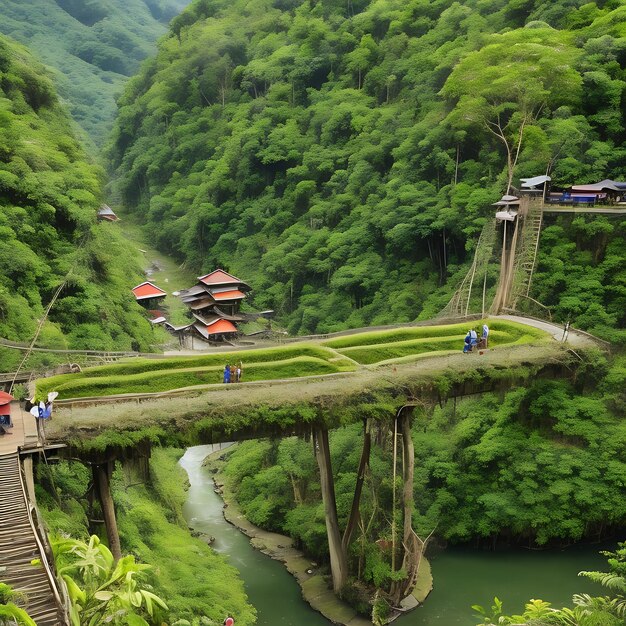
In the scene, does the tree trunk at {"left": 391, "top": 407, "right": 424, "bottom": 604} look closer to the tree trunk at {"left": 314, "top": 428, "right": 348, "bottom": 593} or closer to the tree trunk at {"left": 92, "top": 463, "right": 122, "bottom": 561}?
the tree trunk at {"left": 314, "top": 428, "right": 348, "bottom": 593}

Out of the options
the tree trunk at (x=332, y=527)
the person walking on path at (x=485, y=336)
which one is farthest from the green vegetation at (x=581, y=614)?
the person walking on path at (x=485, y=336)

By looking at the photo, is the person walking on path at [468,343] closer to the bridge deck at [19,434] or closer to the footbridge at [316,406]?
the footbridge at [316,406]

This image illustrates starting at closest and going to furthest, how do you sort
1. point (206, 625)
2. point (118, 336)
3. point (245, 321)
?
point (206, 625) → point (118, 336) → point (245, 321)

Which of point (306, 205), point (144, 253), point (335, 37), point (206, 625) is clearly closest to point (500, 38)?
point (306, 205)

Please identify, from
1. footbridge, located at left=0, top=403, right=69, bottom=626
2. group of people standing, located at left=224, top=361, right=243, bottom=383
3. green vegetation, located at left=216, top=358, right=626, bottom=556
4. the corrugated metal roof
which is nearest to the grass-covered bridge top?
group of people standing, located at left=224, top=361, right=243, bottom=383

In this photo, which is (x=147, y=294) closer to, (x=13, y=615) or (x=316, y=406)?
(x=316, y=406)

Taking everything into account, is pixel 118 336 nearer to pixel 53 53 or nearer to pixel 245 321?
pixel 245 321
